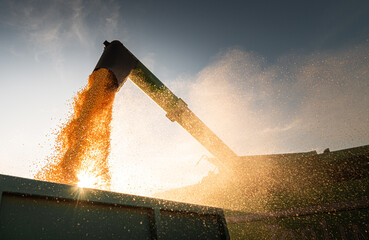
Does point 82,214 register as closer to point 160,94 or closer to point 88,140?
point 88,140

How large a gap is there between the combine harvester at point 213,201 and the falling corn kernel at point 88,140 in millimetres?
365

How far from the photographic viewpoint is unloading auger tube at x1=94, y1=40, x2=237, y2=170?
10.4ft

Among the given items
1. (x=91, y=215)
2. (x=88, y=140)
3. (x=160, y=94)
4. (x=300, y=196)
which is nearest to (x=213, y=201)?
(x=300, y=196)

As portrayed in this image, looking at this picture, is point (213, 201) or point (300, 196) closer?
point (300, 196)

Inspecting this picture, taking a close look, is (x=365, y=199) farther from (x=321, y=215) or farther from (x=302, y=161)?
(x=302, y=161)

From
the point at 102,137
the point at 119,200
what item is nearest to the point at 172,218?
the point at 119,200

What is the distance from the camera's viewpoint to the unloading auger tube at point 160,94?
3.16m

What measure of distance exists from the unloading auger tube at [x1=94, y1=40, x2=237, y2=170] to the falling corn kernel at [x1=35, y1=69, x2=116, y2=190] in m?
0.22

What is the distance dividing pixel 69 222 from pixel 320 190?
5.27m

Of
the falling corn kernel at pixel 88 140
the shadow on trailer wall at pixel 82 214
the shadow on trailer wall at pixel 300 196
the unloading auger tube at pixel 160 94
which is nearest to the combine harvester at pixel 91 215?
the shadow on trailer wall at pixel 82 214

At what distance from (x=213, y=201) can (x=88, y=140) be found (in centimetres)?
479

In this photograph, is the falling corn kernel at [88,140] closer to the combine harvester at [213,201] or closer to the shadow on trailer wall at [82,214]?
the combine harvester at [213,201]

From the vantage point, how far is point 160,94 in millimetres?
4152

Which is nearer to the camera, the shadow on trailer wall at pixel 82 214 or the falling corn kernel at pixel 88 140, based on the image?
the shadow on trailer wall at pixel 82 214
